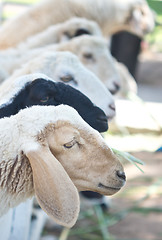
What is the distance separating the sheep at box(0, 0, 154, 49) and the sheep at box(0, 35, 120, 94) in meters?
1.35

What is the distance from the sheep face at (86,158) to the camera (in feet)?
5.72

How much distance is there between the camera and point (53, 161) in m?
1.68

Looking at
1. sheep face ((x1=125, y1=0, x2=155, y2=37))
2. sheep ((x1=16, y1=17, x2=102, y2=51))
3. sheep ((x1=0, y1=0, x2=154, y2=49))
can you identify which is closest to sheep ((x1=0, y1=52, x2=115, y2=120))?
sheep ((x1=16, y1=17, x2=102, y2=51))

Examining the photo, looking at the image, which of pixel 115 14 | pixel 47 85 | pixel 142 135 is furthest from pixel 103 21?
pixel 47 85

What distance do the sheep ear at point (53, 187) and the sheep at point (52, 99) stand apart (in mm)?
443

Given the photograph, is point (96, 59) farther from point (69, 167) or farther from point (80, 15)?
point (80, 15)

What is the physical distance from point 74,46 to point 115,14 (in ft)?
7.83

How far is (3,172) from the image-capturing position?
176cm

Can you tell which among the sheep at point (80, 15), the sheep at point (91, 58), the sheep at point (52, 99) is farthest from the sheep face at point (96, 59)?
the sheep at point (80, 15)

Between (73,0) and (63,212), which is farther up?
(63,212)

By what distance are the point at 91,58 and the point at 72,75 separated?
2.68ft

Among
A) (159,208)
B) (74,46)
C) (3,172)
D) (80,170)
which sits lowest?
(159,208)

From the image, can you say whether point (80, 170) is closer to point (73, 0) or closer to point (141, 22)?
point (73, 0)

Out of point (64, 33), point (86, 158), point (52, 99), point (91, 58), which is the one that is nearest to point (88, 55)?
point (91, 58)
